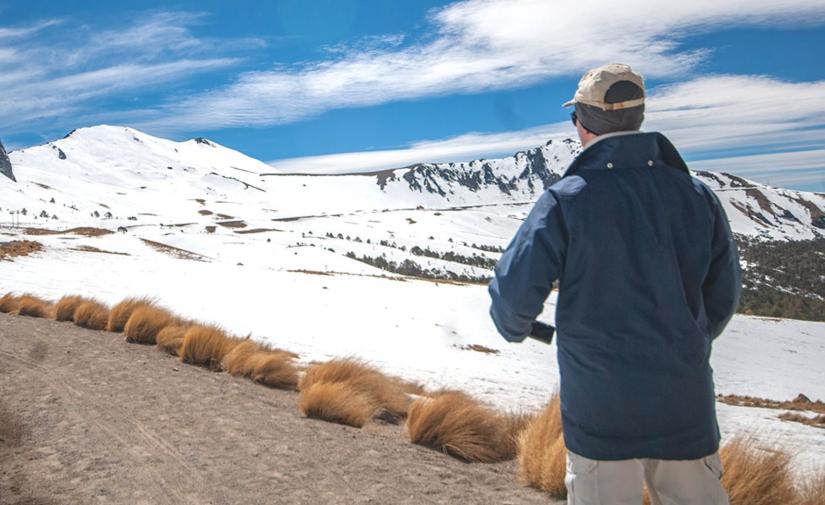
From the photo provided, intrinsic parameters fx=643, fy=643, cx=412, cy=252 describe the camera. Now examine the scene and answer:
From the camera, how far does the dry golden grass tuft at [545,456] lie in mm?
4594

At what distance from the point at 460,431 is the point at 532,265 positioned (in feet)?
12.2

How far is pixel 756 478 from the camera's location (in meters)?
4.04

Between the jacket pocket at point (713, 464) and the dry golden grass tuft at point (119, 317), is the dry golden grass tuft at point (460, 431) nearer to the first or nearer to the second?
the jacket pocket at point (713, 464)

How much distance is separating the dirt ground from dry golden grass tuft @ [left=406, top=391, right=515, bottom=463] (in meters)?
0.17

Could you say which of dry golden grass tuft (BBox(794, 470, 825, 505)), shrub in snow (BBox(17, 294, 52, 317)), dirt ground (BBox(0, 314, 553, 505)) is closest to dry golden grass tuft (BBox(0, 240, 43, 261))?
shrub in snow (BBox(17, 294, 52, 317))

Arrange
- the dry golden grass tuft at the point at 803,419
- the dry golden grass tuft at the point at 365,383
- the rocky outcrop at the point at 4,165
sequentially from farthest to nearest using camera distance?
the rocky outcrop at the point at 4,165 → the dry golden grass tuft at the point at 803,419 → the dry golden grass tuft at the point at 365,383

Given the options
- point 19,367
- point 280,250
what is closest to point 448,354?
point 19,367

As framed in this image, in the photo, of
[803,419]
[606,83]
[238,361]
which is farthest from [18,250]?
[606,83]

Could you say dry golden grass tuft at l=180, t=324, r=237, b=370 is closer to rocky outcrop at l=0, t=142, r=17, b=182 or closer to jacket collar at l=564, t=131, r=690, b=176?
jacket collar at l=564, t=131, r=690, b=176

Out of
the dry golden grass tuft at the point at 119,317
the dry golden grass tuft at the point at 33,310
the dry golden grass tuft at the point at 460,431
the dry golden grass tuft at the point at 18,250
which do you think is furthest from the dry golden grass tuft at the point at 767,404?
the dry golden grass tuft at the point at 18,250

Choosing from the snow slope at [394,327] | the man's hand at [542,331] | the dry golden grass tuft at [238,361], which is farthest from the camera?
the snow slope at [394,327]

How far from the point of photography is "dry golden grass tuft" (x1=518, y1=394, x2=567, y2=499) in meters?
4.59

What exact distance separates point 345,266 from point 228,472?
150 feet

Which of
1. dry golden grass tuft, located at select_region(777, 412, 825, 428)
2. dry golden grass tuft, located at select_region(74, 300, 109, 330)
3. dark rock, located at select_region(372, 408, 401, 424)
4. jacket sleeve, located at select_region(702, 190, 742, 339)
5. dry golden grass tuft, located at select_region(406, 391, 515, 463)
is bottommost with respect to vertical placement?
dry golden grass tuft, located at select_region(777, 412, 825, 428)
